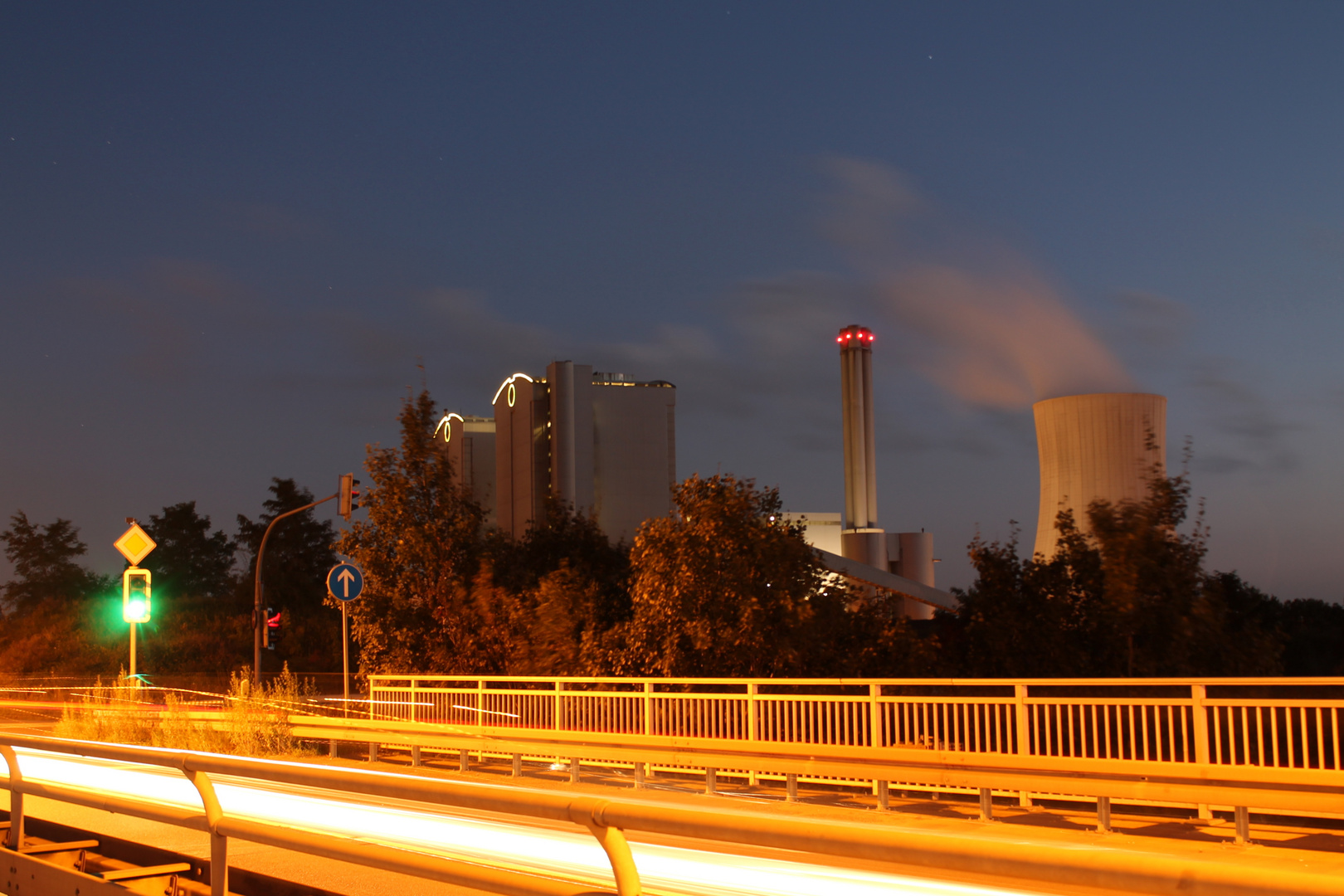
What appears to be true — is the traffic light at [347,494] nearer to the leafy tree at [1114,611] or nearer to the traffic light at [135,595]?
the traffic light at [135,595]

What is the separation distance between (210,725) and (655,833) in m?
16.4

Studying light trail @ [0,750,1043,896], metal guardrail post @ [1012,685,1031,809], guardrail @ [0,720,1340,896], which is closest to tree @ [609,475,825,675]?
metal guardrail post @ [1012,685,1031,809]

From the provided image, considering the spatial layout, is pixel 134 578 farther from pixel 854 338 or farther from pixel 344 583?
pixel 854 338

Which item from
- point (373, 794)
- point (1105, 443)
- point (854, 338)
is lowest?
point (373, 794)

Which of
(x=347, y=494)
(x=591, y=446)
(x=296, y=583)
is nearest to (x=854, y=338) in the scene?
(x=591, y=446)

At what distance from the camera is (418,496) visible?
92.6 feet

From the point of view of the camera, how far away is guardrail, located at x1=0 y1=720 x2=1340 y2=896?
2.20m

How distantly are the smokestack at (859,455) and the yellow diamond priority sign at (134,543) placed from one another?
72.6 meters

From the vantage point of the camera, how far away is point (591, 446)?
71562 mm

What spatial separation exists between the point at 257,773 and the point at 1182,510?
21869 millimetres

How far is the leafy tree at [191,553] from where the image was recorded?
112 metres

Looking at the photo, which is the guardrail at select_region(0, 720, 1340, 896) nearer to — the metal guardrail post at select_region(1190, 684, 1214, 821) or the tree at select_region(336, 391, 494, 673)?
the metal guardrail post at select_region(1190, 684, 1214, 821)

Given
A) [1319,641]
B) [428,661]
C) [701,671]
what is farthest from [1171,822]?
[1319,641]

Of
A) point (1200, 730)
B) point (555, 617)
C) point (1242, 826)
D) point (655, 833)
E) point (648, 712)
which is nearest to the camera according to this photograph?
point (655, 833)
